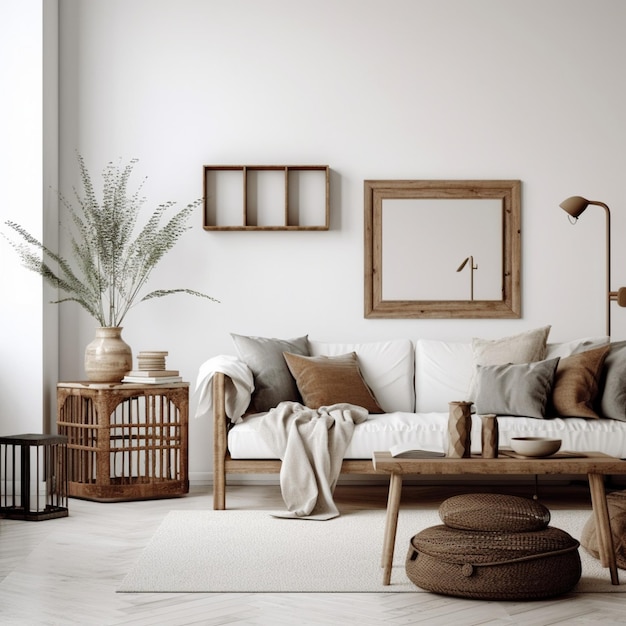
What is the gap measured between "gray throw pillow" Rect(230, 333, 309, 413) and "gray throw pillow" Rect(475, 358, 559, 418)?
104 cm

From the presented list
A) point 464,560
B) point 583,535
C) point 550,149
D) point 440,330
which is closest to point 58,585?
point 464,560

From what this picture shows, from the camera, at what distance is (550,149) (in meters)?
5.59

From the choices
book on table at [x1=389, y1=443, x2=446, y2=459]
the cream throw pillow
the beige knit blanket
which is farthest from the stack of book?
book on table at [x1=389, y1=443, x2=446, y2=459]

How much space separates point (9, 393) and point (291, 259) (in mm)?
1867

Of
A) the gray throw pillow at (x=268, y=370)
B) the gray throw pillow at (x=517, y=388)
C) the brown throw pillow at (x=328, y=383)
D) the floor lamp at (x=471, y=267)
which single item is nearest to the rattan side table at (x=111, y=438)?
the gray throw pillow at (x=268, y=370)

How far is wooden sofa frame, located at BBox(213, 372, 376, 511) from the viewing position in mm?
4543

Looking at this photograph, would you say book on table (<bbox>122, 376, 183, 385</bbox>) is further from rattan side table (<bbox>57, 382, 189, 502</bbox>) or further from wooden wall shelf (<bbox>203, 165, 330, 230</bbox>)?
wooden wall shelf (<bbox>203, 165, 330, 230</bbox>)

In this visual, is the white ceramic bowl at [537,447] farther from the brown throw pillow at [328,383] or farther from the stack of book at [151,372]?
the stack of book at [151,372]

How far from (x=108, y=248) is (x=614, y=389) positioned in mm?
2966

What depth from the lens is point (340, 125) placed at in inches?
220

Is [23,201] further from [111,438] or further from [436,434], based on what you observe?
[436,434]

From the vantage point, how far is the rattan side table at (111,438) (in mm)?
4879

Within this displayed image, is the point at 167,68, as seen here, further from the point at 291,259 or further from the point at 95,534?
the point at 95,534

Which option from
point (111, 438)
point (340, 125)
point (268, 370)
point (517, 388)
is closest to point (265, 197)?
point (340, 125)
